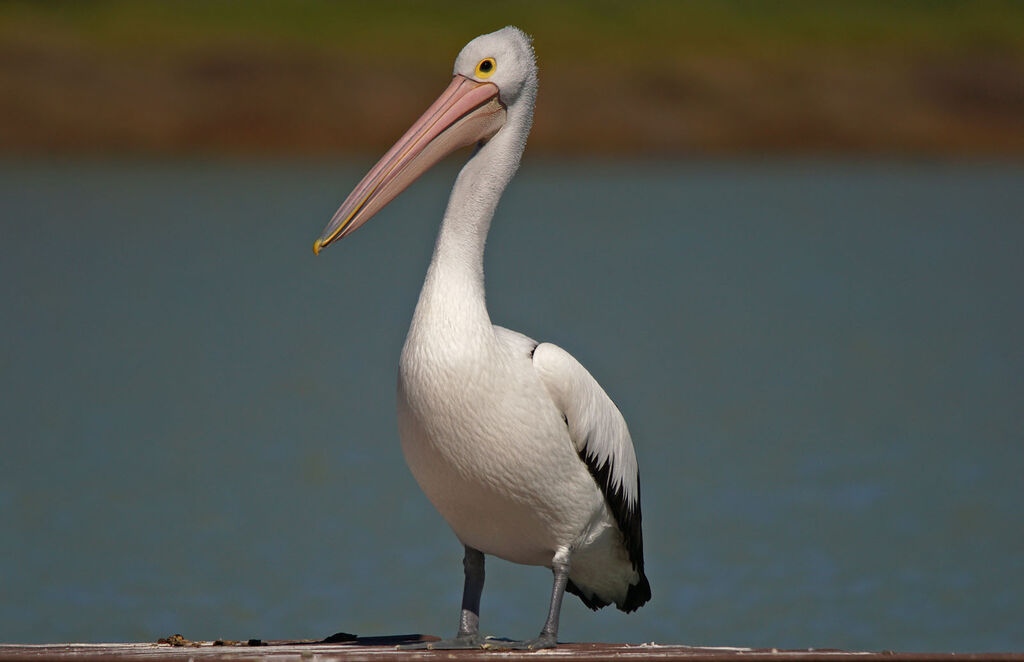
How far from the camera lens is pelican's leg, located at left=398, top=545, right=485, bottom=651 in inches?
174

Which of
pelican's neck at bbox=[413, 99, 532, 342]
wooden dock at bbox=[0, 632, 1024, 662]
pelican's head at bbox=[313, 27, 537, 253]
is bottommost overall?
wooden dock at bbox=[0, 632, 1024, 662]

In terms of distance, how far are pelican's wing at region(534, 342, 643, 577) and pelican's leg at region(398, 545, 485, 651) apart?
1.49 feet

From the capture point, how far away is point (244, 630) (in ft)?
24.3

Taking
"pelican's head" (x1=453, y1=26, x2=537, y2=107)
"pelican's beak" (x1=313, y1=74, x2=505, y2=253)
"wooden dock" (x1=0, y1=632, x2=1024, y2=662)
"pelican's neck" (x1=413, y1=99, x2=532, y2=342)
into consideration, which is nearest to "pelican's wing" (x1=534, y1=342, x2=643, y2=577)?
"pelican's neck" (x1=413, y1=99, x2=532, y2=342)

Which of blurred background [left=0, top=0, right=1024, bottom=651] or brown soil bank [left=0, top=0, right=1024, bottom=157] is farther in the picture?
brown soil bank [left=0, top=0, right=1024, bottom=157]

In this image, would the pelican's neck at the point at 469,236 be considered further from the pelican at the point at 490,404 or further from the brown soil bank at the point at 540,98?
the brown soil bank at the point at 540,98

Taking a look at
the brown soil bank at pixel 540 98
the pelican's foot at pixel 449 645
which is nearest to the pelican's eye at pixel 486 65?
the pelican's foot at pixel 449 645

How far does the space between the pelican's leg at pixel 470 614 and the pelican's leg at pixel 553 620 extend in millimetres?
22

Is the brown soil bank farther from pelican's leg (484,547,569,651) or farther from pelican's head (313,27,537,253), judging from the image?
pelican's leg (484,547,569,651)

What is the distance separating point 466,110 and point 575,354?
28.7 feet

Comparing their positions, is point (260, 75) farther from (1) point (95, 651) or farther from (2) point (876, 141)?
(1) point (95, 651)

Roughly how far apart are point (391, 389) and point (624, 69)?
18063 millimetres

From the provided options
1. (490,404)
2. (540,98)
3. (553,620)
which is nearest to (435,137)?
(490,404)

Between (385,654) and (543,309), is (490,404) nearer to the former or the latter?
(385,654)
